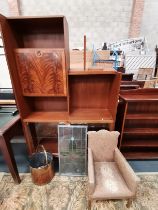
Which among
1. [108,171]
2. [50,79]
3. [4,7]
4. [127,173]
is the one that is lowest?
[108,171]

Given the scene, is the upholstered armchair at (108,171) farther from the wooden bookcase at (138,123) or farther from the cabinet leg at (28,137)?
the cabinet leg at (28,137)

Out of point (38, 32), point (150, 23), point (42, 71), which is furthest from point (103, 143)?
point (150, 23)

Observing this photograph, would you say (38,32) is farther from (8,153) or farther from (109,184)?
(109,184)

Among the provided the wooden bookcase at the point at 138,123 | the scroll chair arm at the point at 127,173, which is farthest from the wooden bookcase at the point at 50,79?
the scroll chair arm at the point at 127,173

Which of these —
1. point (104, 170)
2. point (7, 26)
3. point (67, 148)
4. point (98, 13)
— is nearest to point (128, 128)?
point (104, 170)

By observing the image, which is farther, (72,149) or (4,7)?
(4,7)

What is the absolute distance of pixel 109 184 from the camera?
1.48 metres

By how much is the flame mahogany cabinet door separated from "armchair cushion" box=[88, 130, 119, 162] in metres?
0.62

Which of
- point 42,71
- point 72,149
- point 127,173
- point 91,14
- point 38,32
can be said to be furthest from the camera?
point 91,14

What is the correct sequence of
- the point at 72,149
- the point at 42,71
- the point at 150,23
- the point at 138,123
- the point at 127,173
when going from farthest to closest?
the point at 150,23 < the point at 138,123 < the point at 72,149 < the point at 42,71 < the point at 127,173

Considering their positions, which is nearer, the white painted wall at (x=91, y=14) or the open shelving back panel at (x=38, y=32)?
the open shelving back panel at (x=38, y=32)

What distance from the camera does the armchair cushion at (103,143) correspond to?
5.53ft

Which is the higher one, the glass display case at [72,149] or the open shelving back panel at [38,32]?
the open shelving back panel at [38,32]

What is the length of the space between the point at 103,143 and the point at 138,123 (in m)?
0.82
